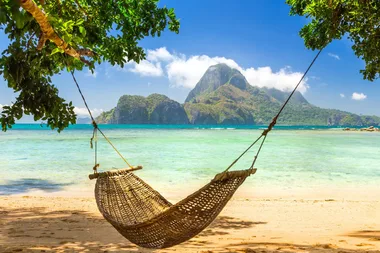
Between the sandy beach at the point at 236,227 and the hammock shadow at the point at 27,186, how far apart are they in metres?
1.02

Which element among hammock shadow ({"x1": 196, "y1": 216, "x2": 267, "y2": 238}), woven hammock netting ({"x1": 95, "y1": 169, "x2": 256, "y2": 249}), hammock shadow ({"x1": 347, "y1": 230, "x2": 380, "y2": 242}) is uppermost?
woven hammock netting ({"x1": 95, "y1": 169, "x2": 256, "y2": 249})

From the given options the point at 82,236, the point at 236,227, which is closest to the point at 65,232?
the point at 82,236

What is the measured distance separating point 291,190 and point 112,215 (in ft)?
20.4

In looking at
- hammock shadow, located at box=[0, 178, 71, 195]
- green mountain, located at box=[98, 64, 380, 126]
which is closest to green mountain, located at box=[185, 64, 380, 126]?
green mountain, located at box=[98, 64, 380, 126]

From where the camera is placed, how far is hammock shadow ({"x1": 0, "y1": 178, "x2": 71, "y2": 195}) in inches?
318

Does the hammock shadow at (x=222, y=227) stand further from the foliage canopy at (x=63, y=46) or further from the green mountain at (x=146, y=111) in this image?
the green mountain at (x=146, y=111)

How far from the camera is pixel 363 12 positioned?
13.8 ft

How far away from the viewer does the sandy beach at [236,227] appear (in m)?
3.53

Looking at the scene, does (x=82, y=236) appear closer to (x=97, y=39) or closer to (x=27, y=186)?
(x=97, y=39)

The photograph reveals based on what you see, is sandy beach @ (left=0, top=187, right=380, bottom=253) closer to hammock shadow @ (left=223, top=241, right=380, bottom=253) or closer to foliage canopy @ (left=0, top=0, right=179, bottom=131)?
hammock shadow @ (left=223, top=241, right=380, bottom=253)

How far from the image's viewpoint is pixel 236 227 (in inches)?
186

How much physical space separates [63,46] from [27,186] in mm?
7034

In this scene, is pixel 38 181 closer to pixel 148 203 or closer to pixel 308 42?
pixel 148 203

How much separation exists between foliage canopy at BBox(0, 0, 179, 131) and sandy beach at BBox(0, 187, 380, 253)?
4.32 feet
